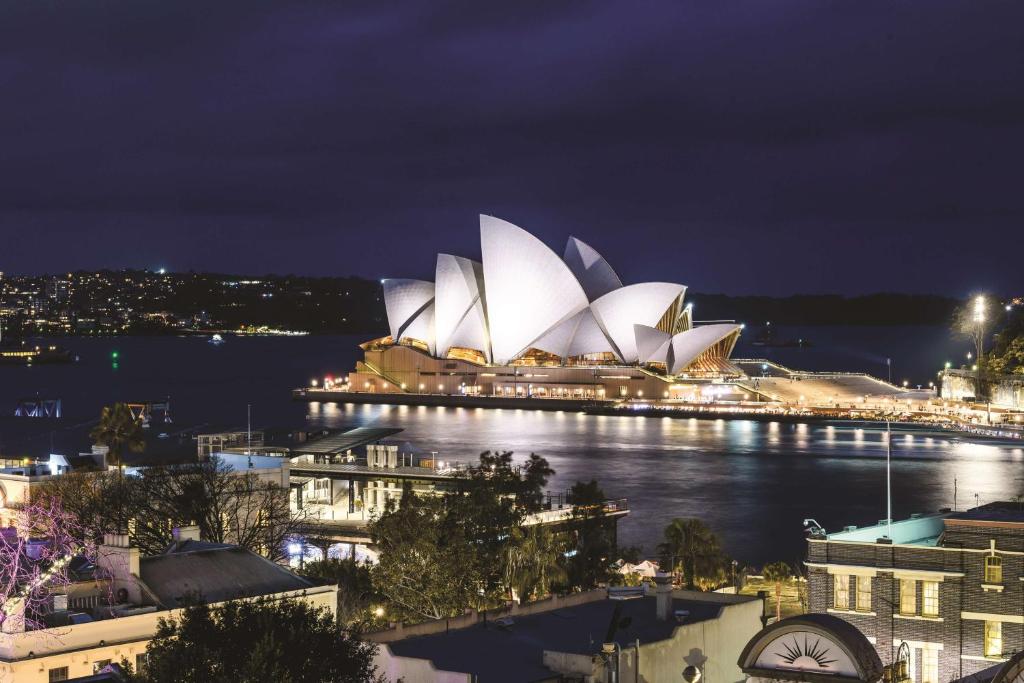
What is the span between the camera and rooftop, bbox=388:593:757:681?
10734 mm

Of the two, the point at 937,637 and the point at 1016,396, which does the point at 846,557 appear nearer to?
the point at 937,637

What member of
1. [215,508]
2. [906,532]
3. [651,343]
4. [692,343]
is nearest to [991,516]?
[906,532]

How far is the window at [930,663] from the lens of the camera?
1466 centimetres

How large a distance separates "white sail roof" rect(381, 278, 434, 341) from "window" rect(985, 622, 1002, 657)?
66.3 m

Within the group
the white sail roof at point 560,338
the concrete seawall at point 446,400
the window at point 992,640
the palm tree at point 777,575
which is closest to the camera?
the window at point 992,640

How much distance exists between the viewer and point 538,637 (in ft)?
38.4

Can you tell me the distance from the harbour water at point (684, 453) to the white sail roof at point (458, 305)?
410 cm

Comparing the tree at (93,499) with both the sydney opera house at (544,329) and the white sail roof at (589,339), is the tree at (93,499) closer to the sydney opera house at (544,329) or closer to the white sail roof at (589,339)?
the sydney opera house at (544,329)

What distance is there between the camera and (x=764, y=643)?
9211 mm

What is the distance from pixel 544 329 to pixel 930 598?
61.6 m

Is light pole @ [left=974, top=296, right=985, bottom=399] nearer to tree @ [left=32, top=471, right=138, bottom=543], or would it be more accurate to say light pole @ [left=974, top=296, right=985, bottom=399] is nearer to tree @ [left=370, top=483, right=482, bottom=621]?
tree @ [left=32, top=471, right=138, bottom=543]

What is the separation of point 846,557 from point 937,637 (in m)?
1.17

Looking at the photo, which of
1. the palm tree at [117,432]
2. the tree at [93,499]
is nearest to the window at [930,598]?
the tree at [93,499]

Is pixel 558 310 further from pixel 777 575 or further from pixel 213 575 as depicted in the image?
pixel 213 575
